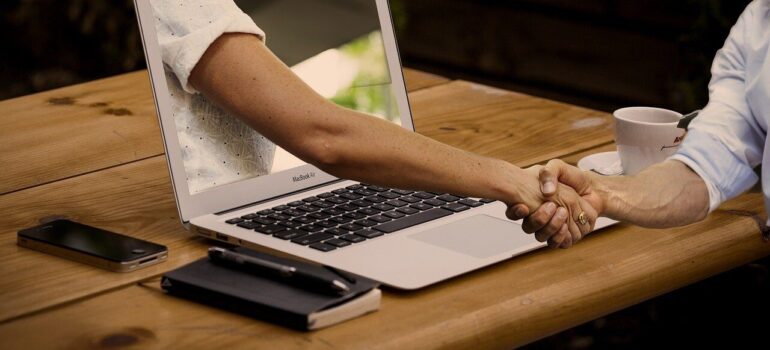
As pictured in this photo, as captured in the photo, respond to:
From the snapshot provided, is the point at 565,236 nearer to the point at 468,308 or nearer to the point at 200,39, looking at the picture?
the point at 468,308

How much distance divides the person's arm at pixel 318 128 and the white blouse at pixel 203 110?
2 cm

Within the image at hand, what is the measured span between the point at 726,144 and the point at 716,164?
1.4 inches

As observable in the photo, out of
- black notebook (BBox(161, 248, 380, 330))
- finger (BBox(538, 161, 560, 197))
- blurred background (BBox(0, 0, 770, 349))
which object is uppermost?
black notebook (BBox(161, 248, 380, 330))

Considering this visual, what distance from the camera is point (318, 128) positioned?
139cm

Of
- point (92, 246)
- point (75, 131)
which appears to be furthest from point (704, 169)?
point (75, 131)

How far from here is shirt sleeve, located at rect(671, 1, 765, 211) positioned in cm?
161

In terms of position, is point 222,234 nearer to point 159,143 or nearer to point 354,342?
point 354,342

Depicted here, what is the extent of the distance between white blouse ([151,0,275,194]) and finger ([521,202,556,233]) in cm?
36

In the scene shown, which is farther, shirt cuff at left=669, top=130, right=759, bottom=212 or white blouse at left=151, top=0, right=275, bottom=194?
shirt cuff at left=669, top=130, right=759, bottom=212

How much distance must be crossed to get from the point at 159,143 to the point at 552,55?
2.01 meters

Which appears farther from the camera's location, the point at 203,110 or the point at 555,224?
the point at 203,110

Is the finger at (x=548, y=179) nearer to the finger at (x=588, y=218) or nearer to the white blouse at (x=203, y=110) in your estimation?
the finger at (x=588, y=218)

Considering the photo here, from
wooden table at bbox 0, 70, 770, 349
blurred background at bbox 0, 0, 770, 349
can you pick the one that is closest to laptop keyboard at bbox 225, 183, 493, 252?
wooden table at bbox 0, 70, 770, 349

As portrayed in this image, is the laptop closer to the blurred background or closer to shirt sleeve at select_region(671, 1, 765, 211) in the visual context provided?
shirt sleeve at select_region(671, 1, 765, 211)
